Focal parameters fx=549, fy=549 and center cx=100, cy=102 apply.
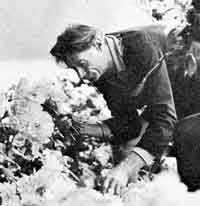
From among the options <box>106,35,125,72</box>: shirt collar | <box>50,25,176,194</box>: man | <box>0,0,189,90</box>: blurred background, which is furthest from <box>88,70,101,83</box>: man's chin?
<box>0,0,189,90</box>: blurred background

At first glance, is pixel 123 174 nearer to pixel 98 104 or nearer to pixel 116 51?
pixel 98 104

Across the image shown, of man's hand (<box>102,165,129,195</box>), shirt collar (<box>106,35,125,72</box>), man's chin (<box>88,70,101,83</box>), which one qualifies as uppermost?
shirt collar (<box>106,35,125,72</box>)

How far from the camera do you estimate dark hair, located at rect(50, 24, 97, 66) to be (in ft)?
16.3

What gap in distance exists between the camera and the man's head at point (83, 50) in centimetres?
497

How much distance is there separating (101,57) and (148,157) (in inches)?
39.6

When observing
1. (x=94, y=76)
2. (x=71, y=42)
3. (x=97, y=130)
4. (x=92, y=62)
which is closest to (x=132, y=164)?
(x=97, y=130)

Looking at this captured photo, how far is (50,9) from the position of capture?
4980 millimetres

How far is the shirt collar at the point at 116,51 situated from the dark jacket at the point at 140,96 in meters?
A: 0.04

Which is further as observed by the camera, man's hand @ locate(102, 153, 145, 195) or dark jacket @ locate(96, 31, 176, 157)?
dark jacket @ locate(96, 31, 176, 157)

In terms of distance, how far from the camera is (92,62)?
16.4 feet

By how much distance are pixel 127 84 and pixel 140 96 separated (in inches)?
6.4

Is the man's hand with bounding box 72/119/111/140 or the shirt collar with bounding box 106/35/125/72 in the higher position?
the shirt collar with bounding box 106/35/125/72

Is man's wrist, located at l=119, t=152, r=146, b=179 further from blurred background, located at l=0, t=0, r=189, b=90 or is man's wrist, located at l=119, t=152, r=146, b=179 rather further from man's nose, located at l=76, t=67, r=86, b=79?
blurred background, located at l=0, t=0, r=189, b=90

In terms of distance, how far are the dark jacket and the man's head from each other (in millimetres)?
124
